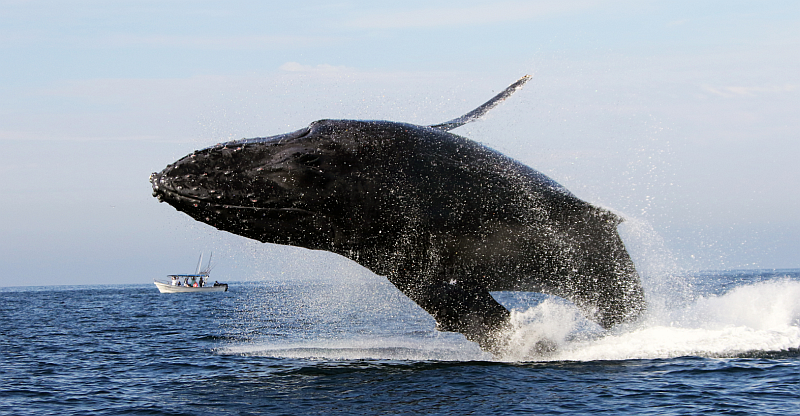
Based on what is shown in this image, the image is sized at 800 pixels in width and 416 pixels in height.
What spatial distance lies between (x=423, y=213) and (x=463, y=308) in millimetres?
1872

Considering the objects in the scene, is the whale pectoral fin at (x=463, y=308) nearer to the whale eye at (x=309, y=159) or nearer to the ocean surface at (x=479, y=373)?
the ocean surface at (x=479, y=373)

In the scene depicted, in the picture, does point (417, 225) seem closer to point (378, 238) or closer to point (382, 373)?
point (378, 238)

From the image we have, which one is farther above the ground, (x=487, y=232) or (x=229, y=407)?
(x=487, y=232)

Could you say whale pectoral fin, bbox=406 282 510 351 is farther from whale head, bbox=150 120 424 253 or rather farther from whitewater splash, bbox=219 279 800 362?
whale head, bbox=150 120 424 253

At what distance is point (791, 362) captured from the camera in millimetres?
14141

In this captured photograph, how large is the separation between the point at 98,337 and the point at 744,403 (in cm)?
2545

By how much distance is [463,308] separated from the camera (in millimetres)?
12289

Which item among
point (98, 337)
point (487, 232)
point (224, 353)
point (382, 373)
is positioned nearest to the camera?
point (487, 232)

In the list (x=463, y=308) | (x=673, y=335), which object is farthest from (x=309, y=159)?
(x=673, y=335)

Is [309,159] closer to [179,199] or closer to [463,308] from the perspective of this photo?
[179,199]

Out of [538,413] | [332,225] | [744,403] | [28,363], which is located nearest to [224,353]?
[28,363]

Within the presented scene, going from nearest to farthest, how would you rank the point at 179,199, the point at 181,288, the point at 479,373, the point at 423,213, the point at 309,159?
the point at 179,199, the point at 309,159, the point at 423,213, the point at 479,373, the point at 181,288

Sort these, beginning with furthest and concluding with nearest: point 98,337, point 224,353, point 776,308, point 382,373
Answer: point 98,337 → point 224,353 → point 776,308 → point 382,373

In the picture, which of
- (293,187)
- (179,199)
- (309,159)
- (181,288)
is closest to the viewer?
(179,199)
